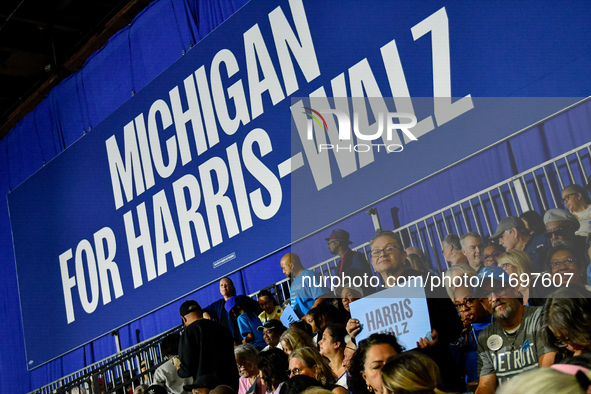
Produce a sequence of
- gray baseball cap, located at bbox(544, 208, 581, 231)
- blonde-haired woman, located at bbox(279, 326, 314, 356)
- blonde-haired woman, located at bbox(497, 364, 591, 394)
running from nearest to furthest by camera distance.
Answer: blonde-haired woman, located at bbox(497, 364, 591, 394), gray baseball cap, located at bbox(544, 208, 581, 231), blonde-haired woman, located at bbox(279, 326, 314, 356)

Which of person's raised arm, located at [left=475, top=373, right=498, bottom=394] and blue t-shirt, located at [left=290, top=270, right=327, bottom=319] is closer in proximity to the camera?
person's raised arm, located at [left=475, top=373, right=498, bottom=394]

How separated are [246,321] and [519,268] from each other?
2.85 metres

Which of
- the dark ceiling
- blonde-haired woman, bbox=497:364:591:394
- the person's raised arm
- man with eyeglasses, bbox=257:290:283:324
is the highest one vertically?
the dark ceiling

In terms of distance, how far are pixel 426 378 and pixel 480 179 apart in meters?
2.72

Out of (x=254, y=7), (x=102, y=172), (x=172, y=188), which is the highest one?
(x=254, y=7)

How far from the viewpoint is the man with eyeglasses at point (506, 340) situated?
2951mm

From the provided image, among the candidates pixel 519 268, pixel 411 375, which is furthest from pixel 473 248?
pixel 411 375

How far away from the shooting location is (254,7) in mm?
7125

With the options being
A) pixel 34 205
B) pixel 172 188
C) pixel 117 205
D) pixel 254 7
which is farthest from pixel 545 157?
pixel 34 205

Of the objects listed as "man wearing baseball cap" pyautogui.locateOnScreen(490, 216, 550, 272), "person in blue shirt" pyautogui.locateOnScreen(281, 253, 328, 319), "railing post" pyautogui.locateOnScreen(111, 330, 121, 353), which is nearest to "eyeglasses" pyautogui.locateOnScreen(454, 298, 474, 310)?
"man wearing baseball cap" pyautogui.locateOnScreen(490, 216, 550, 272)

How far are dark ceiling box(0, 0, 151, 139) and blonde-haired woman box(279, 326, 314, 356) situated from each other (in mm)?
7251

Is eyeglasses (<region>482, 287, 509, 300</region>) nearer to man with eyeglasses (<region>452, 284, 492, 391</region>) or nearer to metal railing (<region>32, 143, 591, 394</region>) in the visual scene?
man with eyeglasses (<region>452, 284, 492, 391</region>)

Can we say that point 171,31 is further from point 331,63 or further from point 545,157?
point 545,157

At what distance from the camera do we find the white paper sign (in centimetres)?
304
